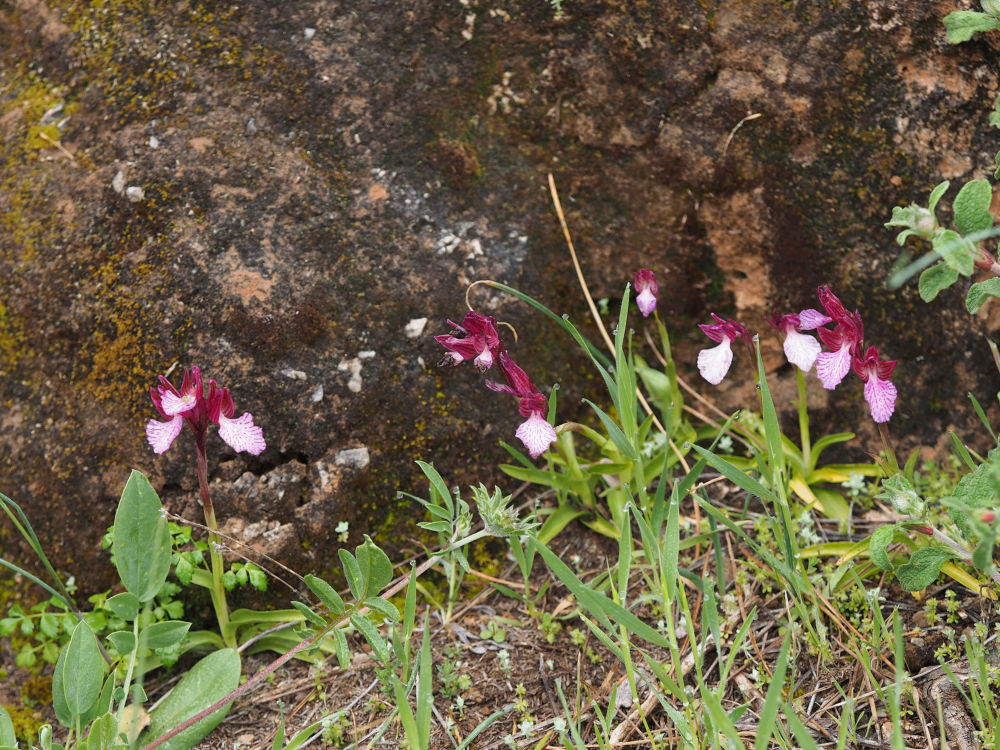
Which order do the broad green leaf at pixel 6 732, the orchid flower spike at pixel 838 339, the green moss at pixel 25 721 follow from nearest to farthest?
1. the broad green leaf at pixel 6 732
2. the orchid flower spike at pixel 838 339
3. the green moss at pixel 25 721

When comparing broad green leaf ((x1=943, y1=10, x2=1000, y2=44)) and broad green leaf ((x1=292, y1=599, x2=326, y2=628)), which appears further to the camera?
broad green leaf ((x1=943, y1=10, x2=1000, y2=44))

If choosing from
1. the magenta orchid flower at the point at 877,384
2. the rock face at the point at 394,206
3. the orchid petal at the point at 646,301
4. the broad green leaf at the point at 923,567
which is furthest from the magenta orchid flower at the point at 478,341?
the broad green leaf at the point at 923,567

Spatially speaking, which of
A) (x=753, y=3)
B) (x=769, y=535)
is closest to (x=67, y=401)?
(x=769, y=535)

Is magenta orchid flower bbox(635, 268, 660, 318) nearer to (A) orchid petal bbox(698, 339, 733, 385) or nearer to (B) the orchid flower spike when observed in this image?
(A) orchid petal bbox(698, 339, 733, 385)

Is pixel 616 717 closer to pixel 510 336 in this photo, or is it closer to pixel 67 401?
pixel 510 336

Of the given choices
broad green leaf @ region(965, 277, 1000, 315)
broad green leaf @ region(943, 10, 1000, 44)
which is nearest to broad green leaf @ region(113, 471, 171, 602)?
broad green leaf @ region(965, 277, 1000, 315)

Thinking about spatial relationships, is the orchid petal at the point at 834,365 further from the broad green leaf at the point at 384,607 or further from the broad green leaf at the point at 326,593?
the broad green leaf at the point at 326,593
